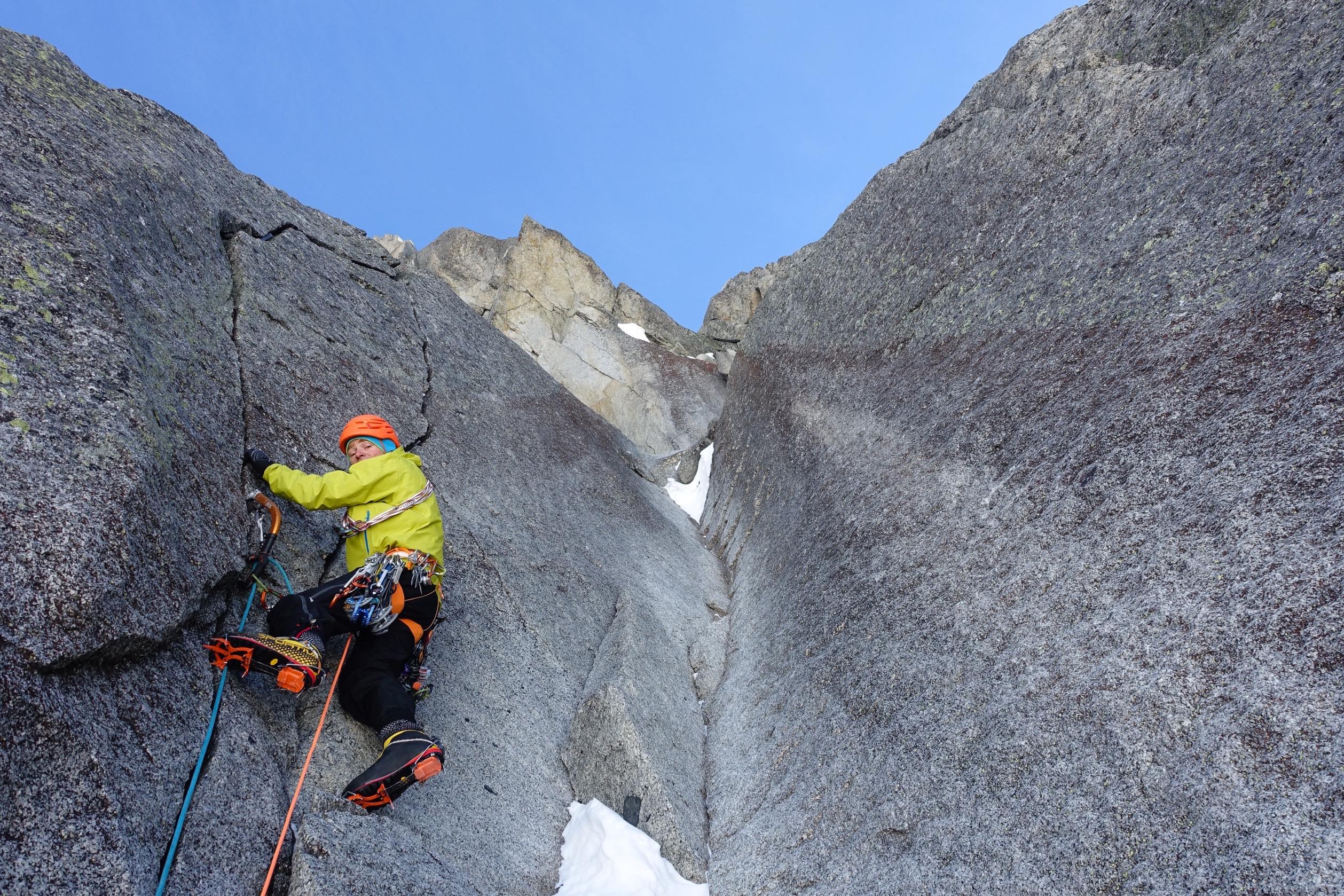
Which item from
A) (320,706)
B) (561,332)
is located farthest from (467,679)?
(561,332)

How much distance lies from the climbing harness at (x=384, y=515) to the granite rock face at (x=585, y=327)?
24387 millimetres

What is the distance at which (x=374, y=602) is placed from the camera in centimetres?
668

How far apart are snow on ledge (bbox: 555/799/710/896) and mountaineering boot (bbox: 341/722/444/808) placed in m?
1.98

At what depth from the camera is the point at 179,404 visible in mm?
6648

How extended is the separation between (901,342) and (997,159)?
9.77ft

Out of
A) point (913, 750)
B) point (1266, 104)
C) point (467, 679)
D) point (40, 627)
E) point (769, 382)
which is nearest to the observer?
point (40, 627)

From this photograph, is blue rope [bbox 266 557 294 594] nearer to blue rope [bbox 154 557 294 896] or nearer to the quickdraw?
blue rope [bbox 154 557 294 896]

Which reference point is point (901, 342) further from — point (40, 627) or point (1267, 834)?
point (40, 627)

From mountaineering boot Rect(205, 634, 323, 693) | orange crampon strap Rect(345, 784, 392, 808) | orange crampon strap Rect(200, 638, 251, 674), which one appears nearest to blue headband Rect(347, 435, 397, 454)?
mountaineering boot Rect(205, 634, 323, 693)

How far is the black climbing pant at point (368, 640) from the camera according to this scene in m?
6.24

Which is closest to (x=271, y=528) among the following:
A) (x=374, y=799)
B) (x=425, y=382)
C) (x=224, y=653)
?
(x=224, y=653)

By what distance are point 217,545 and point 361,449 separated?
1.72 meters

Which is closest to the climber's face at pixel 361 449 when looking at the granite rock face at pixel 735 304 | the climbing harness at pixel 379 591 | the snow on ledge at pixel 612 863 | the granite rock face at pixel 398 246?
the climbing harness at pixel 379 591

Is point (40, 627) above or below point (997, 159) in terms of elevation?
below
